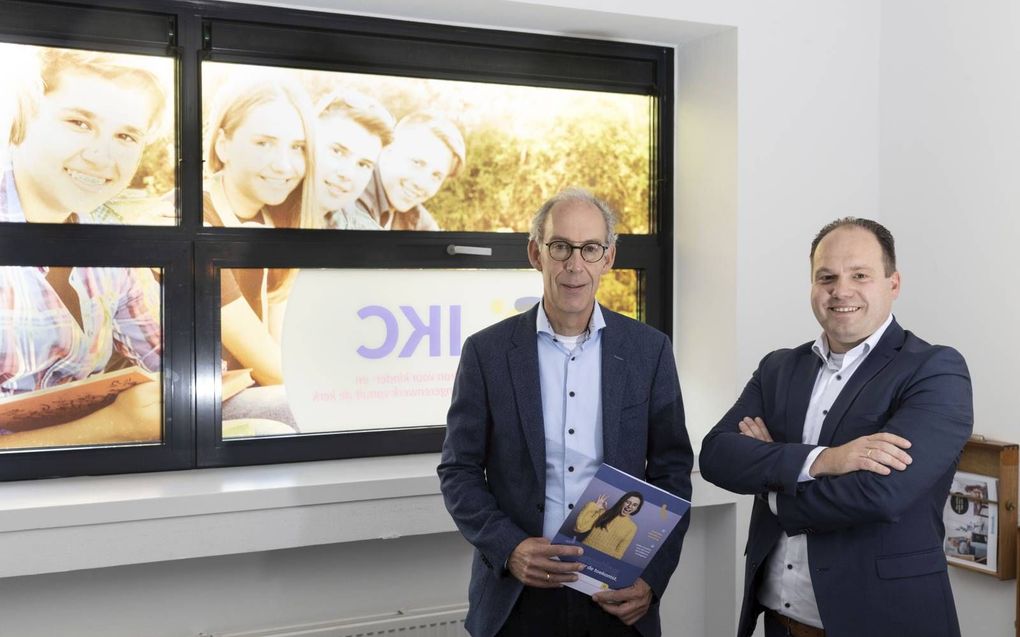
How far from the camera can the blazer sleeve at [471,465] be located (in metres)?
2.02

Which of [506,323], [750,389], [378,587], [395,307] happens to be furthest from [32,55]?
[750,389]

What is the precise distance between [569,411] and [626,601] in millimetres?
411

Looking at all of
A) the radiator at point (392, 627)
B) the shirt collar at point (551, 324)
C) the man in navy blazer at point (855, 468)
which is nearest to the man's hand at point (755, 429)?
the man in navy blazer at point (855, 468)

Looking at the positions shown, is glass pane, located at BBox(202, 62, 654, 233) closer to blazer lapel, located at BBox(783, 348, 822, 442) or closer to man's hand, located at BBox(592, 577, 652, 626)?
blazer lapel, located at BBox(783, 348, 822, 442)

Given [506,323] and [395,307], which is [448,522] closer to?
[395,307]

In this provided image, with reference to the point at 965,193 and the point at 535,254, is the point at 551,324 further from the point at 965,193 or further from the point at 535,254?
the point at 965,193

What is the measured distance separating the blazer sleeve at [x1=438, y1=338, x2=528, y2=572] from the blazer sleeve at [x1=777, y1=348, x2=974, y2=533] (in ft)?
1.92

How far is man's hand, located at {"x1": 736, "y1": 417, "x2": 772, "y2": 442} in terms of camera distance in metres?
2.13

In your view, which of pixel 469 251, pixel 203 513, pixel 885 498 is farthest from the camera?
pixel 469 251

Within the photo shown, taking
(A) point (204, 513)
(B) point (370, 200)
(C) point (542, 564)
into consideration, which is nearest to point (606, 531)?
(C) point (542, 564)

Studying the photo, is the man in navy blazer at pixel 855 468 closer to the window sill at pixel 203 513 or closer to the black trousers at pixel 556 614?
the black trousers at pixel 556 614

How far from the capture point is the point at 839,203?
3428 mm

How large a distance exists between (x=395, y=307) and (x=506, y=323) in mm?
1162

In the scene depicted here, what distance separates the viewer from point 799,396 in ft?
6.86
